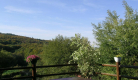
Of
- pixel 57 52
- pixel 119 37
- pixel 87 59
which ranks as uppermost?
pixel 119 37

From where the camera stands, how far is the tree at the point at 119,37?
548 centimetres

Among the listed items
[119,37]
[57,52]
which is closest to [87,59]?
[119,37]

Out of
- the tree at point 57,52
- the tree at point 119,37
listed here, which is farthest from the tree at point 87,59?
the tree at point 57,52

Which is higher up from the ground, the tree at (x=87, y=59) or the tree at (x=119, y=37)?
the tree at (x=119, y=37)

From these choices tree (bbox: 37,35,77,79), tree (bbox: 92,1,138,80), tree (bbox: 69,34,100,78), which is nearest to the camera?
tree (bbox: 69,34,100,78)

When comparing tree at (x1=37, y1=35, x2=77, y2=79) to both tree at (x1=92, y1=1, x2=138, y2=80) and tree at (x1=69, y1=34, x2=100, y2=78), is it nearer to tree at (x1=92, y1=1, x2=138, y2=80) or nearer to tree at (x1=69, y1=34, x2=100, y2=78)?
tree at (x1=92, y1=1, x2=138, y2=80)

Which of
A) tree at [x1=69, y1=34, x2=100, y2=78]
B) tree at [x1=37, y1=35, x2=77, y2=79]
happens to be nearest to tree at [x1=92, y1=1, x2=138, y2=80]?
tree at [x1=69, y1=34, x2=100, y2=78]

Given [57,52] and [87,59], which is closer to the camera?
[87,59]

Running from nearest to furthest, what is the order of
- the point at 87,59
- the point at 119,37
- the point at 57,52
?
the point at 87,59 < the point at 119,37 < the point at 57,52

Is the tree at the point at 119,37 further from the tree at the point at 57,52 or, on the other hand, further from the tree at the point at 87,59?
the tree at the point at 57,52

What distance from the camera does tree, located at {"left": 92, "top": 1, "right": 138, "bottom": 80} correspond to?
18.0 feet

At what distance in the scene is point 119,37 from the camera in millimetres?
5570

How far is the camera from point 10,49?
34.8 metres

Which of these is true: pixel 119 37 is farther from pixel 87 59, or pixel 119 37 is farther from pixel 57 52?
pixel 57 52
